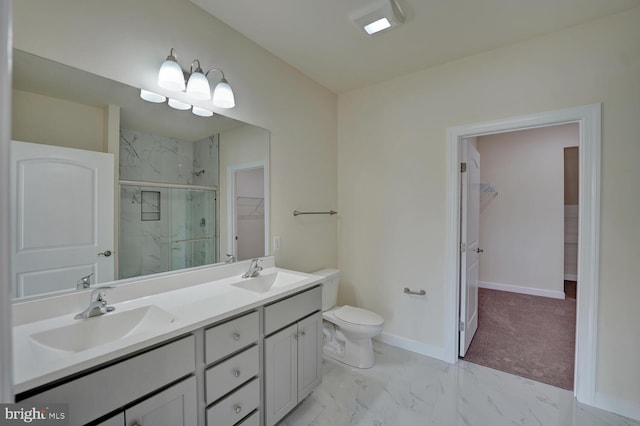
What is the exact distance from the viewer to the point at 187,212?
1721mm

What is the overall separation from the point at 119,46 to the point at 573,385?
3652 millimetres

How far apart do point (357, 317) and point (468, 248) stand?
3.94ft

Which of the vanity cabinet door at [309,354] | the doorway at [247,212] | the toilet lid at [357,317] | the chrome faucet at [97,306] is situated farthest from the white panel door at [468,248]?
the chrome faucet at [97,306]

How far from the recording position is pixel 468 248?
98.1 inches

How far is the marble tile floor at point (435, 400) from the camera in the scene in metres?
1.72

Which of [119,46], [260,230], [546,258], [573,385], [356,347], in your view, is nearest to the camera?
[119,46]

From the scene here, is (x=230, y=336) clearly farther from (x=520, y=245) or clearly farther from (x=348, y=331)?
(x=520, y=245)

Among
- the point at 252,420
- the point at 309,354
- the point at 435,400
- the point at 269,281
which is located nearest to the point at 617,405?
the point at 435,400

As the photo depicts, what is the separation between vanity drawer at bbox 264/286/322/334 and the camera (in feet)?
4.89

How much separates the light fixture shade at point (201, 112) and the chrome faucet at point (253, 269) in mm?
1061

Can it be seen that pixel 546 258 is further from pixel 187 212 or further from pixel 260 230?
pixel 187 212

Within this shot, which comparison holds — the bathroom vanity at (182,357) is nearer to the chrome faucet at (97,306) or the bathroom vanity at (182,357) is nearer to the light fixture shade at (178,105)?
the chrome faucet at (97,306)

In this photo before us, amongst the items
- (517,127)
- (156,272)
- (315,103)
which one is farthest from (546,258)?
(156,272)

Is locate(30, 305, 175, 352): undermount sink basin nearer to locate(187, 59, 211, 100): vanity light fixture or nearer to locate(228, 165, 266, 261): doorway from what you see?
locate(228, 165, 266, 261): doorway
